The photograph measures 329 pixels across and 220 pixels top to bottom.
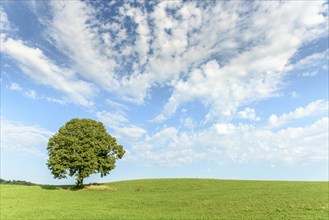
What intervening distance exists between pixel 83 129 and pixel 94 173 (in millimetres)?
10239

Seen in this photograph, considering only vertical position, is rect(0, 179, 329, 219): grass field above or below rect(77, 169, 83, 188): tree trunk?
below

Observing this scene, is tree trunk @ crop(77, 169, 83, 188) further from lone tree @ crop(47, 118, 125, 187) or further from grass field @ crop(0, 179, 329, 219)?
grass field @ crop(0, 179, 329, 219)

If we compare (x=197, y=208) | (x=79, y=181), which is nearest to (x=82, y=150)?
(x=79, y=181)

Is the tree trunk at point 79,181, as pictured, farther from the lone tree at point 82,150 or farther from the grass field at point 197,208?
the grass field at point 197,208

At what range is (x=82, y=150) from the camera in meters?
67.6

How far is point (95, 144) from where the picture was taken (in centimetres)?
6912

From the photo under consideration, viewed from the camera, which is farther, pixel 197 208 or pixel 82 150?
pixel 82 150

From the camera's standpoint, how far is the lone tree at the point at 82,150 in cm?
6675

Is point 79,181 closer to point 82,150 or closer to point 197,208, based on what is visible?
point 82,150

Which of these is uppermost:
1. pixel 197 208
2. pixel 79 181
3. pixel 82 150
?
pixel 82 150

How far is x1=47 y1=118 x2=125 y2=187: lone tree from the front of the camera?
66750 millimetres

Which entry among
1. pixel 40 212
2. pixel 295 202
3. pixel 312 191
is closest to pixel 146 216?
pixel 40 212

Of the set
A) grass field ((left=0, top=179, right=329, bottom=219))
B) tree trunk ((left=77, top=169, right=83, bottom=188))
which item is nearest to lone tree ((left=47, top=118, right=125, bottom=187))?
tree trunk ((left=77, top=169, right=83, bottom=188))

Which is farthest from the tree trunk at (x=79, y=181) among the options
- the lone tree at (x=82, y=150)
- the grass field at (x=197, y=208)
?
the grass field at (x=197, y=208)
